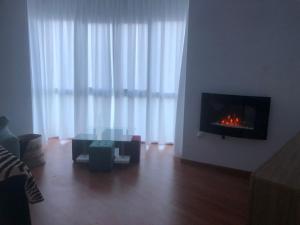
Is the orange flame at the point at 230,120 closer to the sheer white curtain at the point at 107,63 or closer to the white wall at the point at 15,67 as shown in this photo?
the sheer white curtain at the point at 107,63

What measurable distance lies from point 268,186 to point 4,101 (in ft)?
13.6

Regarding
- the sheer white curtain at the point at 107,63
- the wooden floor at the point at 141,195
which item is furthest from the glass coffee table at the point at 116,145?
the sheer white curtain at the point at 107,63

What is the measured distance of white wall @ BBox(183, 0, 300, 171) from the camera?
3034 mm

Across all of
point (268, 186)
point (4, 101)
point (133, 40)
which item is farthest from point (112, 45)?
point (268, 186)

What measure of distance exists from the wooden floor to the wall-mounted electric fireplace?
600 mm

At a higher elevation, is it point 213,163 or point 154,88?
point 154,88

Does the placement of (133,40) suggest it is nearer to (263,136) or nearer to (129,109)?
(129,109)

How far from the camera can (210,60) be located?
135 inches

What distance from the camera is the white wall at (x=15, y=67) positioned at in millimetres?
4004

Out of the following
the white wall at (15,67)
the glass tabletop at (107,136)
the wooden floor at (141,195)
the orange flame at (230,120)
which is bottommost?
the wooden floor at (141,195)

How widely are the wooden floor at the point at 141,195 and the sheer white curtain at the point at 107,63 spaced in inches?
33.6

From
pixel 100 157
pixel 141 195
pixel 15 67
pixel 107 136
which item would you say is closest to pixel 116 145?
pixel 107 136

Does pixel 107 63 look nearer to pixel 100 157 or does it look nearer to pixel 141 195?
pixel 100 157

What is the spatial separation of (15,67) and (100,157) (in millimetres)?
2078
